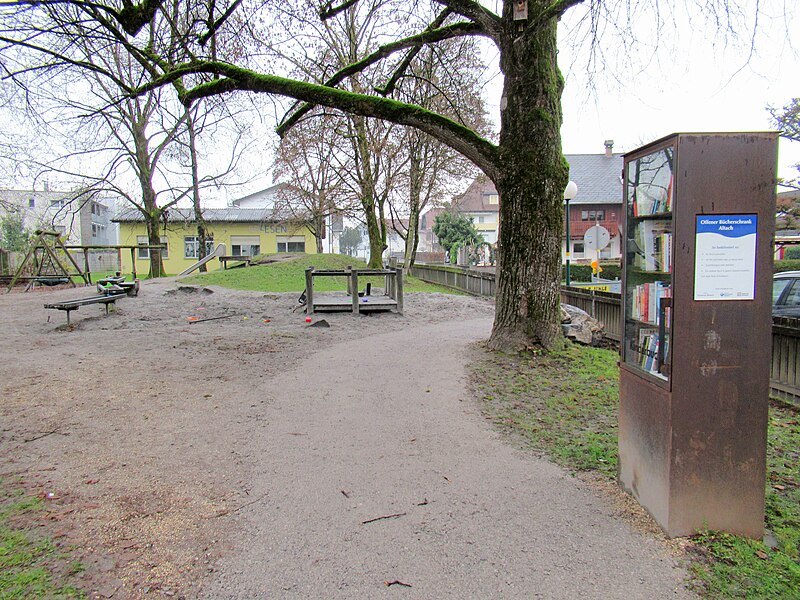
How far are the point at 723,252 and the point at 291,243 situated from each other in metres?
47.8

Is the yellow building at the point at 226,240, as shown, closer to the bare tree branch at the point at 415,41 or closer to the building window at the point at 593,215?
the building window at the point at 593,215

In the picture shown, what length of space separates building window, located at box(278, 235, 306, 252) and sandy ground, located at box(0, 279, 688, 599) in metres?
41.1

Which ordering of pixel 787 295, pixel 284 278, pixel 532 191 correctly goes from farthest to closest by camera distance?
pixel 284 278, pixel 787 295, pixel 532 191

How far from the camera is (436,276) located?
31.7 meters

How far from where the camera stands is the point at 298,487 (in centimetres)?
421

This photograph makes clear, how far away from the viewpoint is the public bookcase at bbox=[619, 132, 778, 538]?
326 cm

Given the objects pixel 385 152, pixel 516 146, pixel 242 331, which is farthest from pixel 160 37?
pixel 385 152

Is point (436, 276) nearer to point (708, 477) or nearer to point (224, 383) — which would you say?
point (224, 383)

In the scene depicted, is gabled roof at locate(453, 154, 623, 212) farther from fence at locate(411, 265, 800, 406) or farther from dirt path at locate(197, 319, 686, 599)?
dirt path at locate(197, 319, 686, 599)

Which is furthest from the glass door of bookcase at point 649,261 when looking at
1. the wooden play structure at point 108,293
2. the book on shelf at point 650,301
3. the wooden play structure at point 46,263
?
the wooden play structure at point 46,263

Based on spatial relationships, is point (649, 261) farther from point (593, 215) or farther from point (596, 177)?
point (596, 177)

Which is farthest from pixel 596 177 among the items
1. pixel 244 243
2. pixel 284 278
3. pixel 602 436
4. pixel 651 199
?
pixel 651 199

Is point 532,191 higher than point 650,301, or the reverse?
point 532,191

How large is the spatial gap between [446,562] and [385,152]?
84.3 feet
